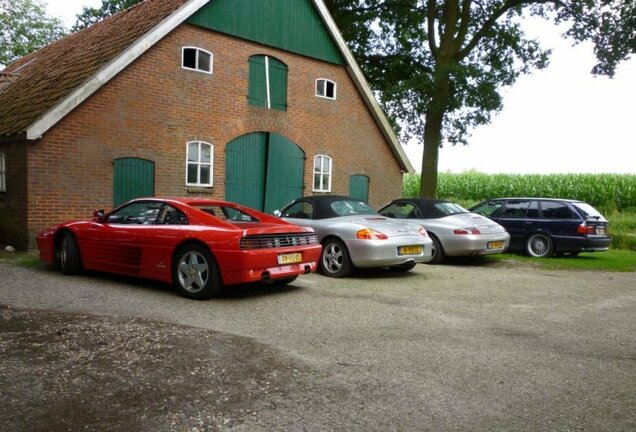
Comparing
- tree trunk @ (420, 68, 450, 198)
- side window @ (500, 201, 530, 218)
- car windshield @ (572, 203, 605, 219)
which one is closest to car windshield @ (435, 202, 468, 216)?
side window @ (500, 201, 530, 218)

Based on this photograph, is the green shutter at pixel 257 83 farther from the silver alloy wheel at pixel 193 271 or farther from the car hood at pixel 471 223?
the silver alloy wheel at pixel 193 271

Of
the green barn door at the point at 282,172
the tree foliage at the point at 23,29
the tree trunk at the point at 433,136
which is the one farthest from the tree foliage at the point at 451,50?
the tree foliage at the point at 23,29

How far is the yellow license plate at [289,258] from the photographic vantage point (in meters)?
7.29

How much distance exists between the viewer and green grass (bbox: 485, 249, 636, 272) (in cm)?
1185

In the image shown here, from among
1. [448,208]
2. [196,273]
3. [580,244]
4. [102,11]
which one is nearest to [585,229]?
[580,244]

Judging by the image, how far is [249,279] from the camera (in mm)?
6812

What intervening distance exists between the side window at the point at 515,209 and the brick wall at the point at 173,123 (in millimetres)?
5685

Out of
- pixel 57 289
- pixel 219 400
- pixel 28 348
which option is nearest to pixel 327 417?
pixel 219 400

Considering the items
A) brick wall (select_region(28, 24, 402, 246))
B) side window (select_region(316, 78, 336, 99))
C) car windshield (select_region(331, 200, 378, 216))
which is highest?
side window (select_region(316, 78, 336, 99))

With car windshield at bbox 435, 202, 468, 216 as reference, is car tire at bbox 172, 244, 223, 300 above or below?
below

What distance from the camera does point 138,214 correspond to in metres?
7.99

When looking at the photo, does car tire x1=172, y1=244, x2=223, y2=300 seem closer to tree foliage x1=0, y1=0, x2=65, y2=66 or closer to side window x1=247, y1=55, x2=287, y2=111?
side window x1=247, y1=55, x2=287, y2=111

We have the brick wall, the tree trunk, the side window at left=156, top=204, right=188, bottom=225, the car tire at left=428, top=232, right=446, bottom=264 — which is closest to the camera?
the side window at left=156, top=204, right=188, bottom=225

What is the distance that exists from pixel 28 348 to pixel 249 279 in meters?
2.72
